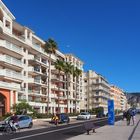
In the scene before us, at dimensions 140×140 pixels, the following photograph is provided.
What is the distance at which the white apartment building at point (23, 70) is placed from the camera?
6812cm

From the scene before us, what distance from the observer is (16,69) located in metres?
78.0

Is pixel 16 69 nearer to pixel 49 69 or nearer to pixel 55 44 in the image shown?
pixel 55 44

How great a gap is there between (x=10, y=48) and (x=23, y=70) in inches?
450

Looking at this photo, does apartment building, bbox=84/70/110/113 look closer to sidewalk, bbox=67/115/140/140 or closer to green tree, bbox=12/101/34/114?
green tree, bbox=12/101/34/114

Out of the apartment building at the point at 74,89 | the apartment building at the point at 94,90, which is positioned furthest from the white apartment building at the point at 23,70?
the apartment building at the point at 94,90

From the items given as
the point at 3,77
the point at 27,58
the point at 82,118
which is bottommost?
the point at 82,118

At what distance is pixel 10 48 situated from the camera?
71938mm

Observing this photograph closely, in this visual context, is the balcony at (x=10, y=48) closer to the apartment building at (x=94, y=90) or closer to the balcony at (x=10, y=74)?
the balcony at (x=10, y=74)

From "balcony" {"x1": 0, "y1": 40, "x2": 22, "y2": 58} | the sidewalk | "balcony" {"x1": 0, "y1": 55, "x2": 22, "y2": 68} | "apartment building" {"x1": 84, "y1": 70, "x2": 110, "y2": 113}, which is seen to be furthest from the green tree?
"apartment building" {"x1": 84, "y1": 70, "x2": 110, "y2": 113}

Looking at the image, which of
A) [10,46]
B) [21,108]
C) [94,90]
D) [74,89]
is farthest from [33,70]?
[94,90]

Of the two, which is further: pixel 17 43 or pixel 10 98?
pixel 17 43

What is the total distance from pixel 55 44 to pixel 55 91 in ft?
88.9

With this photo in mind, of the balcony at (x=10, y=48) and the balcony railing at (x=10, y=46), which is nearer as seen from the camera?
the balcony railing at (x=10, y=46)

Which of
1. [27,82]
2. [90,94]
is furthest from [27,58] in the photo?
[90,94]
